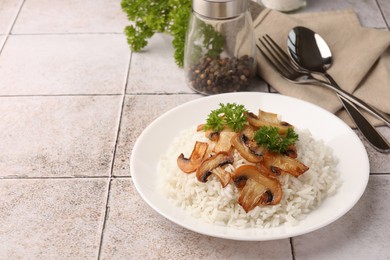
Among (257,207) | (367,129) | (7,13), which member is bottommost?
(7,13)

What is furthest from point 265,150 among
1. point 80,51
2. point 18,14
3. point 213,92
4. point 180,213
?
point 18,14

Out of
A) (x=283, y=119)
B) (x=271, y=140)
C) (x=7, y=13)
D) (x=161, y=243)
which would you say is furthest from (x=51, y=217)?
(x=7, y=13)

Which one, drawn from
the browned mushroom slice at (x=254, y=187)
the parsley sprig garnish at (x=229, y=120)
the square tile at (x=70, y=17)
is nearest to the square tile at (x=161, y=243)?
the browned mushroom slice at (x=254, y=187)

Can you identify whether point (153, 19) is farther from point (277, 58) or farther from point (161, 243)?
point (161, 243)

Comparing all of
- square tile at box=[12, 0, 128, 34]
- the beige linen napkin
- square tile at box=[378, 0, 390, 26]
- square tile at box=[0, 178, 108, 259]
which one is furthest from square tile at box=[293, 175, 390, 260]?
square tile at box=[12, 0, 128, 34]

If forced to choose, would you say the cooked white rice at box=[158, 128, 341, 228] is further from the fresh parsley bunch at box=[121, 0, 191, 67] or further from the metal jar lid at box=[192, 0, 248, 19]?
the fresh parsley bunch at box=[121, 0, 191, 67]

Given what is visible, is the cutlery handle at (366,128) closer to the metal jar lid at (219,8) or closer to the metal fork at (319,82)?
the metal fork at (319,82)

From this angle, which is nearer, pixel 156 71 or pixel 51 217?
pixel 51 217

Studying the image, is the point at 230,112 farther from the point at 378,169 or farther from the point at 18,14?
the point at 18,14
